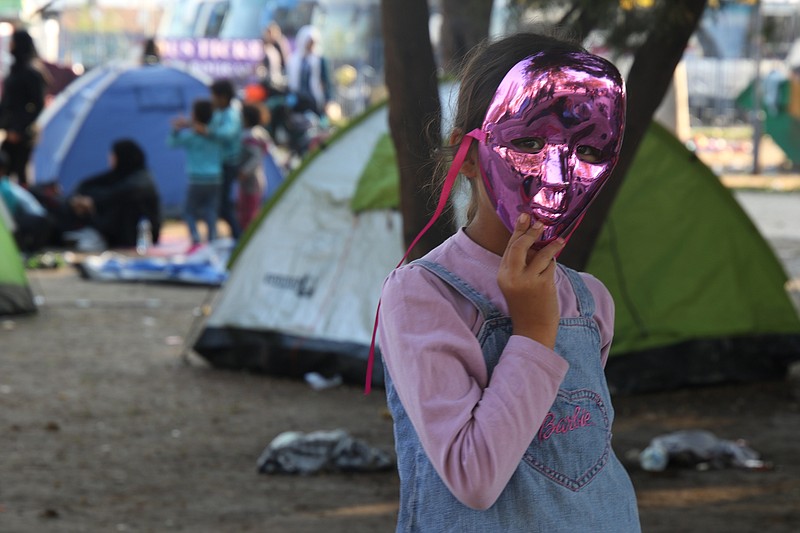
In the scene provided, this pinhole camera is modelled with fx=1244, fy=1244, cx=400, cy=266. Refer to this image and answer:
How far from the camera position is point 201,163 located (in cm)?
1180

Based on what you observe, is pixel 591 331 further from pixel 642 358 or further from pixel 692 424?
pixel 642 358

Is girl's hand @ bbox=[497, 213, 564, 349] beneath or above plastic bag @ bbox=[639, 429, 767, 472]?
above

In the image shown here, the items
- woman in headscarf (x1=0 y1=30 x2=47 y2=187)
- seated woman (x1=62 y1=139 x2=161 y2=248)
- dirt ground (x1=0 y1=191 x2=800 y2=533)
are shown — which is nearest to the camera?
dirt ground (x1=0 y1=191 x2=800 y2=533)

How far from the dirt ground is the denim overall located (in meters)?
3.03

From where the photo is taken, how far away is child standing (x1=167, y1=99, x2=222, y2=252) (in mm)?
11844

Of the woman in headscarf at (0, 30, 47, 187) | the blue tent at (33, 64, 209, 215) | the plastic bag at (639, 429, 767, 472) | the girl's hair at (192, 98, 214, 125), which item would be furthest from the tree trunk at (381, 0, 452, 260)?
the blue tent at (33, 64, 209, 215)

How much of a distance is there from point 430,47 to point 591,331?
280 centimetres

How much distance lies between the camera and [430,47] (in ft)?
15.1

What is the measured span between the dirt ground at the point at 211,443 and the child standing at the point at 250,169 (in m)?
3.64

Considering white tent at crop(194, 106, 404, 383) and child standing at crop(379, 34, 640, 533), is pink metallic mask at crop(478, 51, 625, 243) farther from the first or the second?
white tent at crop(194, 106, 404, 383)

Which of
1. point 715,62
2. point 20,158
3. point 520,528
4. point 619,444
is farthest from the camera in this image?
point 715,62

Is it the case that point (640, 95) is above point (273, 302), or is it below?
above

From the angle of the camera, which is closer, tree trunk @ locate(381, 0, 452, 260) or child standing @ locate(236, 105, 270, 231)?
tree trunk @ locate(381, 0, 452, 260)

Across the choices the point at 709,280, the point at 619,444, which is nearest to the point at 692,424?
the point at 619,444
